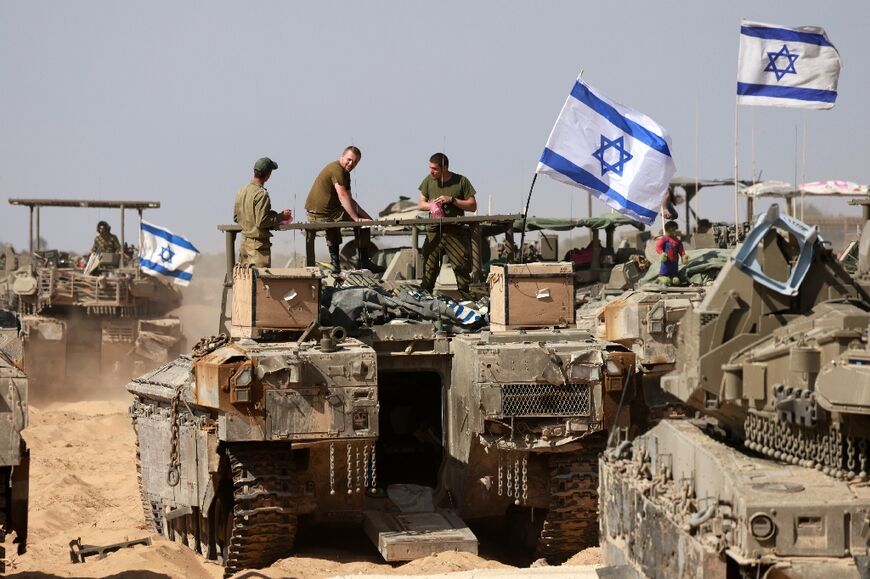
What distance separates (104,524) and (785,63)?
8.76 m

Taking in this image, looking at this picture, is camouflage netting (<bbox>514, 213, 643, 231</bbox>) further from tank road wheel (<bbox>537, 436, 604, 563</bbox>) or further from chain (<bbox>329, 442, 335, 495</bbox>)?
chain (<bbox>329, 442, 335, 495</bbox>)

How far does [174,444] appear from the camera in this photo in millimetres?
13484

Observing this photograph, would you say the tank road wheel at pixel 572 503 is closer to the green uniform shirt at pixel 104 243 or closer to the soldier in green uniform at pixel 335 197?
the soldier in green uniform at pixel 335 197

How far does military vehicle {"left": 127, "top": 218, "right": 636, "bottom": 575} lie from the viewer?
12.0 m

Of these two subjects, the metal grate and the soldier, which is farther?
the soldier

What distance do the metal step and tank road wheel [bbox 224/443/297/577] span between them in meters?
0.75

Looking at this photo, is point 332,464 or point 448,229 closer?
point 332,464

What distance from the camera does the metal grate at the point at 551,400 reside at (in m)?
12.4

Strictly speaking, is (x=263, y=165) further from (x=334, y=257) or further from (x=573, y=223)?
(x=573, y=223)

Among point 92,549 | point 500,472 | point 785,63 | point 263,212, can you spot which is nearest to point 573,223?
point 785,63

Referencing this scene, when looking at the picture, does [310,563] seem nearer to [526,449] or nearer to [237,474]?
[237,474]

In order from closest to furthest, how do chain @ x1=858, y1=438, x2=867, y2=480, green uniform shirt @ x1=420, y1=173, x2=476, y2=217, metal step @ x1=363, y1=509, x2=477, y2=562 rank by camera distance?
chain @ x1=858, y1=438, x2=867, y2=480, metal step @ x1=363, y1=509, x2=477, y2=562, green uniform shirt @ x1=420, y1=173, x2=476, y2=217

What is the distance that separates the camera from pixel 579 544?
42.2ft

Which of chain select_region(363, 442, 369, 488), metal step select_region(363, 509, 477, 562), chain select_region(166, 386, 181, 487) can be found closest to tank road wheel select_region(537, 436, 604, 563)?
metal step select_region(363, 509, 477, 562)
